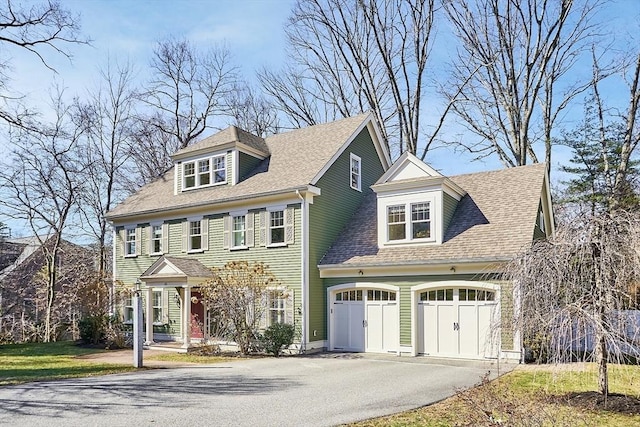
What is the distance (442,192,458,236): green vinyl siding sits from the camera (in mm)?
18500

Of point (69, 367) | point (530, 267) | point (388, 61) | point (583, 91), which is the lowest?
point (69, 367)

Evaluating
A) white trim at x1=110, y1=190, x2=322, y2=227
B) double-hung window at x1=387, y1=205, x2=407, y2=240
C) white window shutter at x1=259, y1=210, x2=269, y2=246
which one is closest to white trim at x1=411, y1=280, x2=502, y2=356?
double-hung window at x1=387, y1=205, x2=407, y2=240

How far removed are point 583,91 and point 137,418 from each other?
2652cm

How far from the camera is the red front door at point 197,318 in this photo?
22042 mm

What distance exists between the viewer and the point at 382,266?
18.2 metres

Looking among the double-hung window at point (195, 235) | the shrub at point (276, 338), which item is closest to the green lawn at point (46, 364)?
the shrub at point (276, 338)

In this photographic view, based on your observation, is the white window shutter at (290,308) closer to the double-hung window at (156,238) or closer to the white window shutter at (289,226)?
the white window shutter at (289,226)

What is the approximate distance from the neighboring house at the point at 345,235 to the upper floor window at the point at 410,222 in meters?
0.04

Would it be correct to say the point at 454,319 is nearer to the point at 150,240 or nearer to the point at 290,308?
the point at 290,308

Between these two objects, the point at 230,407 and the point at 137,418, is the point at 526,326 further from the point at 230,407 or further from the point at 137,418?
the point at 137,418

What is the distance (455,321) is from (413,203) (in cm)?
421

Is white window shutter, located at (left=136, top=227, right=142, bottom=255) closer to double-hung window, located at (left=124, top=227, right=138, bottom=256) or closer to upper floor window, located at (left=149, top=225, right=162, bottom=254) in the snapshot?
double-hung window, located at (left=124, top=227, right=138, bottom=256)

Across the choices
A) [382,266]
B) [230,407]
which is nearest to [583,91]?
[382,266]

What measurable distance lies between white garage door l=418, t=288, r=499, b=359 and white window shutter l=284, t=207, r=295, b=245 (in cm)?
495
